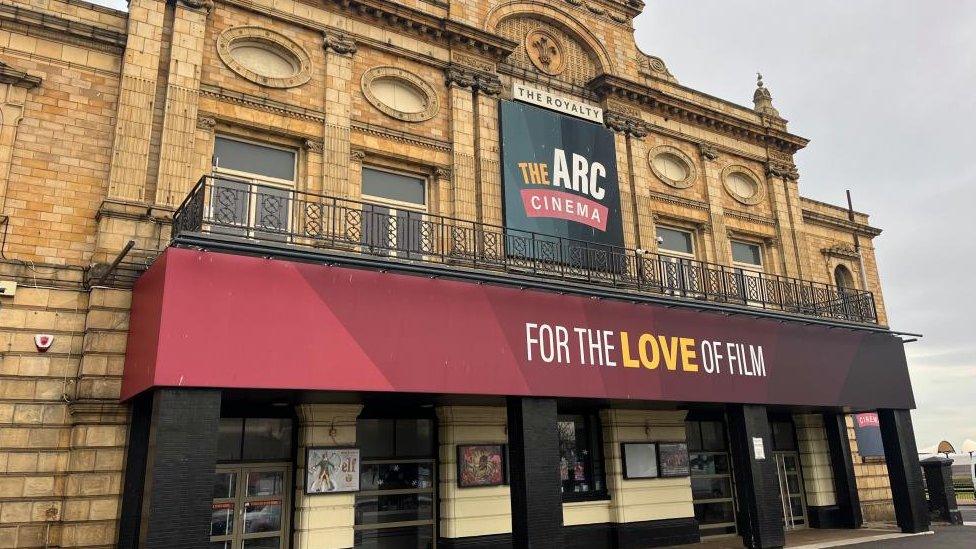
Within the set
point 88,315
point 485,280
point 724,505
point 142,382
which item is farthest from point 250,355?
point 724,505

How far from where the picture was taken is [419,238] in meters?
13.2

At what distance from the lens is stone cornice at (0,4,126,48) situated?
37.4 ft

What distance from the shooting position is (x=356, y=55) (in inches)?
575

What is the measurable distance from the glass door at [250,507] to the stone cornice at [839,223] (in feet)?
64.0

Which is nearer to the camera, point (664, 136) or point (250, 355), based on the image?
point (250, 355)

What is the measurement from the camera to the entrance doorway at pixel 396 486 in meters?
12.7

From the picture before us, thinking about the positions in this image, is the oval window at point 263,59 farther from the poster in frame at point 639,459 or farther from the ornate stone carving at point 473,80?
the poster in frame at point 639,459

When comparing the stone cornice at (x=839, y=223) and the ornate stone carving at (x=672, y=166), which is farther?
the stone cornice at (x=839, y=223)

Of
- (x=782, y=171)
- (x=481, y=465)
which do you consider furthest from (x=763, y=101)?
(x=481, y=465)

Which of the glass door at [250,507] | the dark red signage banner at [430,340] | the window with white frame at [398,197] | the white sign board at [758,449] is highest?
the window with white frame at [398,197]

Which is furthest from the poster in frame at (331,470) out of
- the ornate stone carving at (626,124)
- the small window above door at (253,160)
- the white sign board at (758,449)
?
the ornate stone carving at (626,124)

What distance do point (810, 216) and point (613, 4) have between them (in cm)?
1027

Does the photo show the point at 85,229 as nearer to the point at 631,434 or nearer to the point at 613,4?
the point at 631,434

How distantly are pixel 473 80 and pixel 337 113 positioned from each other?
3.68m
